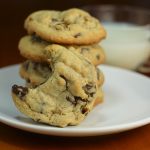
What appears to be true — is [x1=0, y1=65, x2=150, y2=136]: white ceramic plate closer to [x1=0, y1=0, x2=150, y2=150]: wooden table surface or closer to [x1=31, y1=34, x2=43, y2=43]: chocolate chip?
[x1=0, y1=0, x2=150, y2=150]: wooden table surface

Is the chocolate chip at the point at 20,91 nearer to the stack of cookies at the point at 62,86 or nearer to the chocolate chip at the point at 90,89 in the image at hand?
the stack of cookies at the point at 62,86

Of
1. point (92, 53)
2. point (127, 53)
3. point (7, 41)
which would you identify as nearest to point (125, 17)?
point (127, 53)

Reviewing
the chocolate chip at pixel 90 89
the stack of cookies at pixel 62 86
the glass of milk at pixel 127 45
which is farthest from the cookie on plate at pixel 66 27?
the glass of milk at pixel 127 45

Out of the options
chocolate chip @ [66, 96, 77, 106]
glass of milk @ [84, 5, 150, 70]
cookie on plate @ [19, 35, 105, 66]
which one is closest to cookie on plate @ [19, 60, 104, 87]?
cookie on plate @ [19, 35, 105, 66]

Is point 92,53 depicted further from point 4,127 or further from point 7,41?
point 7,41

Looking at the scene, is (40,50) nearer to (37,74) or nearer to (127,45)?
(37,74)

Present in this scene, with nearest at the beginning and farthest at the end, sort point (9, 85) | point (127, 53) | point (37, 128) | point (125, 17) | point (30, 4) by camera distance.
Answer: point (37, 128)
point (9, 85)
point (127, 53)
point (125, 17)
point (30, 4)
